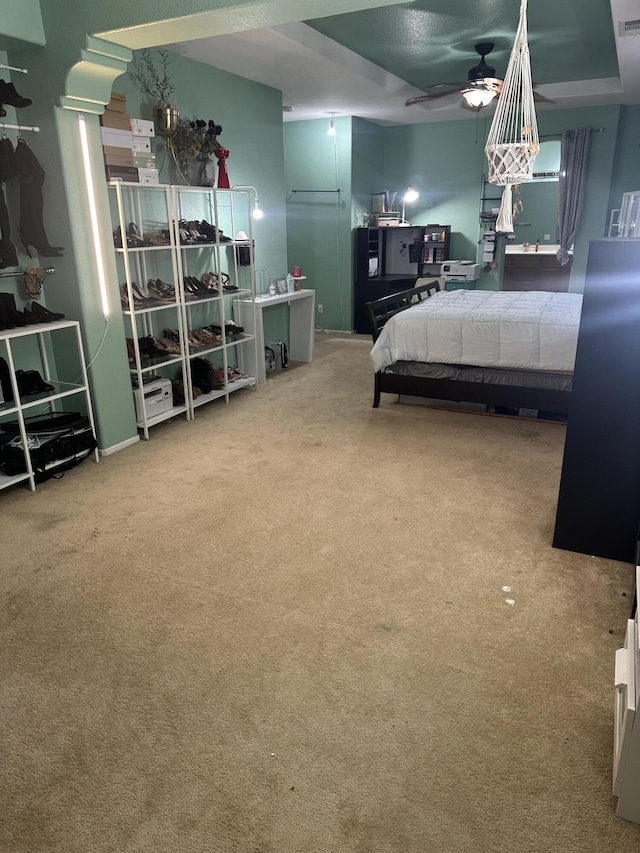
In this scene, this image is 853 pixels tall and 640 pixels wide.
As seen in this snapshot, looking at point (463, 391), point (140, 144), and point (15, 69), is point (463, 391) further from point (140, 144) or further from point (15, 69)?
point (15, 69)

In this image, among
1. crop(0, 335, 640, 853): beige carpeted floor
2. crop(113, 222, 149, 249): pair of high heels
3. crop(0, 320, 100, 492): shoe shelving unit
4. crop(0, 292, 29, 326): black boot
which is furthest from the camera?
crop(113, 222, 149, 249): pair of high heels

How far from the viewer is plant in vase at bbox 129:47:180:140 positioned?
4050mm

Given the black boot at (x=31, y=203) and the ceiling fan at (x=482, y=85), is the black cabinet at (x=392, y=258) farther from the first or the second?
the black boot at (x=31, y=203)

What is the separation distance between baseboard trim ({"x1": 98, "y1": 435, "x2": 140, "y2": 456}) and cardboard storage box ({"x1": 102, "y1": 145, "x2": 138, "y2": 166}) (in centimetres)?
178

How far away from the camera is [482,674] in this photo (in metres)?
1.97

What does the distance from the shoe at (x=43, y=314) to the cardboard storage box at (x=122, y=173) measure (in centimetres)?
95

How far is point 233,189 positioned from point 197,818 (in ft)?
14.3

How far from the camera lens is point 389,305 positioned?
521 cm

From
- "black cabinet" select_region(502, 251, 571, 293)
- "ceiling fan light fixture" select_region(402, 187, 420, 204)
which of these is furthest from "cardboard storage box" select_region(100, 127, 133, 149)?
"black cabinet" select_region(502, 251, 571, 293)

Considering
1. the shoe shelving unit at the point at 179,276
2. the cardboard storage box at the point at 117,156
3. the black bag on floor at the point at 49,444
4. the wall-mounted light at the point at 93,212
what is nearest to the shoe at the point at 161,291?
the shoe shelving unit at the point at 179,276

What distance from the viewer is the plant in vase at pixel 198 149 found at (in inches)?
170

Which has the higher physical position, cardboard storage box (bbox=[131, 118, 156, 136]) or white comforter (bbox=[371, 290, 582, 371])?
cardboard storage box (bbox=[131, 118, 156, 136])

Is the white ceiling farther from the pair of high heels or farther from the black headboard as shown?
the black headboard

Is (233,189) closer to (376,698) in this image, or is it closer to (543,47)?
(543,47)
